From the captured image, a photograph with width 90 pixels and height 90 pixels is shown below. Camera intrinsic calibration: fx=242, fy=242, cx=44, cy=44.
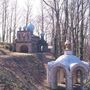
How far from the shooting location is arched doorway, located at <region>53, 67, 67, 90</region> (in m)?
18.3

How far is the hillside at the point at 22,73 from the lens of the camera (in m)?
15.4

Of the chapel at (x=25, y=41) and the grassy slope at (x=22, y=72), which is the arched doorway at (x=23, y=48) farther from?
the grassy slope at (x=22, y=72)

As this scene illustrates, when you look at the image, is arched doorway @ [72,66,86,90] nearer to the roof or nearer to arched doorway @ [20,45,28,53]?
the roof

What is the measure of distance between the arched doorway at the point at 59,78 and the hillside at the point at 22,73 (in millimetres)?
1174

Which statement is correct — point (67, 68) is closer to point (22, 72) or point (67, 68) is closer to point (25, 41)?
point (22, 72)

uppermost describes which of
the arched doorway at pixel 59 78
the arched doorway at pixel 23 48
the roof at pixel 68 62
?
the arched doorway at pixel 23 48

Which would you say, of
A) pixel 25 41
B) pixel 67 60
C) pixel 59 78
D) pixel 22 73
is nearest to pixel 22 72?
pixel 22 73

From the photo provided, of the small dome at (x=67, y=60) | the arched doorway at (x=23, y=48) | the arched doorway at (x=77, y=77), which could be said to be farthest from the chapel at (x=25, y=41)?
the small dome at (x=67, y=60)

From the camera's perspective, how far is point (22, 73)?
18953mm

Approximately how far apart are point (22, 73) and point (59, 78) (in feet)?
11.0

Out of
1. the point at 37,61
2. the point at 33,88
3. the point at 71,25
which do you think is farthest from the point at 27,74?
the point at 71,25

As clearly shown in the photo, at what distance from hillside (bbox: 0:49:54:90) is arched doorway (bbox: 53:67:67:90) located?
1.17 metres

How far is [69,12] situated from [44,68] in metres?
7.28

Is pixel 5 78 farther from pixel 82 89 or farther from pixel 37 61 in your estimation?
pixel 37 61
